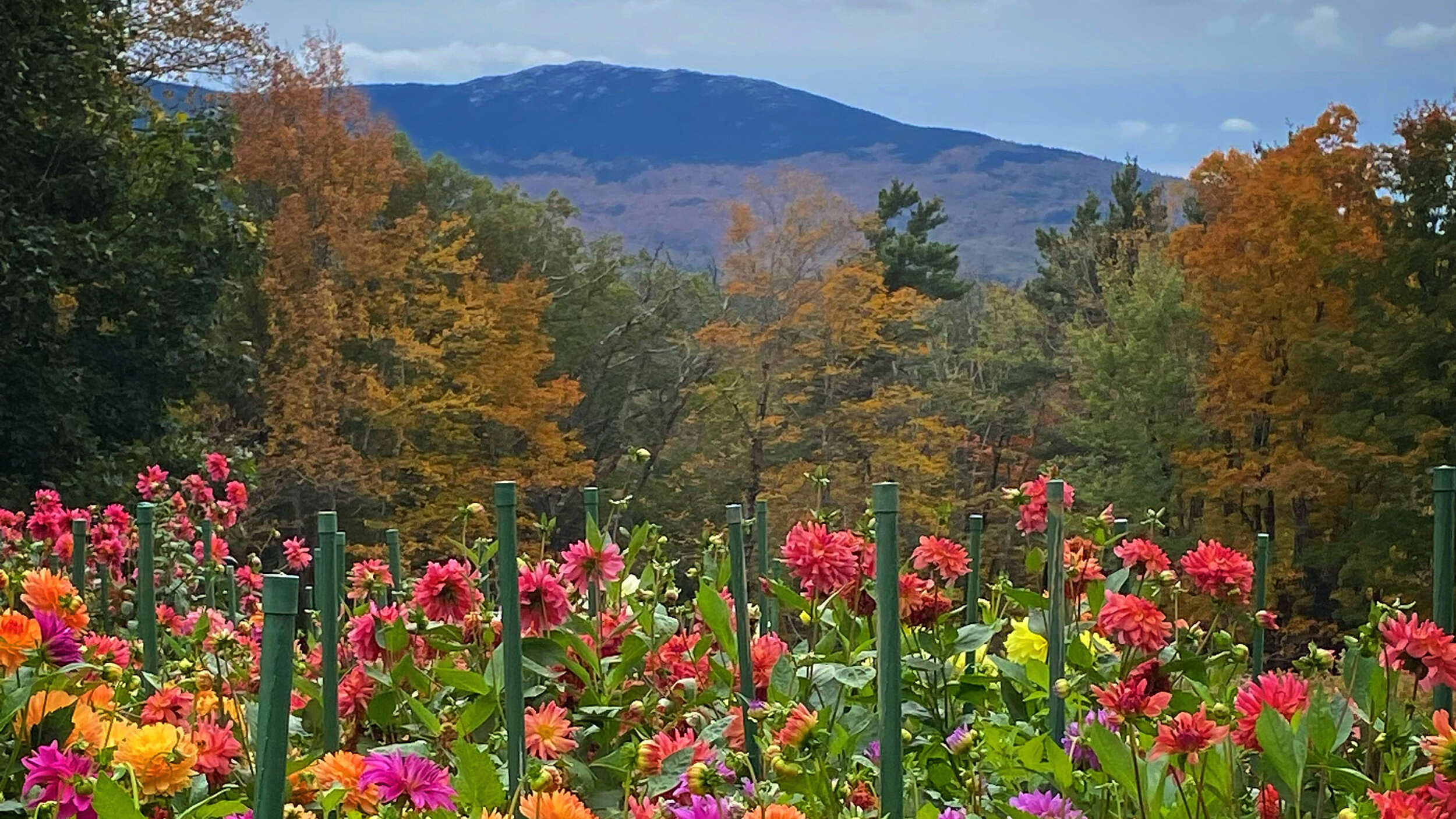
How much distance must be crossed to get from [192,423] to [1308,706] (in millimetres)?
10090

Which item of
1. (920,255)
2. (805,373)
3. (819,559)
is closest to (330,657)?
(819,559)

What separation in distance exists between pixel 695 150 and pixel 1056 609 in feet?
466

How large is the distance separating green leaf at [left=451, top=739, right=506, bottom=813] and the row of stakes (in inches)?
1.9

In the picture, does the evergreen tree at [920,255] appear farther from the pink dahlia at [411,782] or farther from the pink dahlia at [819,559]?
the pink dahlia at [411,782]

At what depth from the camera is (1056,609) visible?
996 mm

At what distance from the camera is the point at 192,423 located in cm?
991

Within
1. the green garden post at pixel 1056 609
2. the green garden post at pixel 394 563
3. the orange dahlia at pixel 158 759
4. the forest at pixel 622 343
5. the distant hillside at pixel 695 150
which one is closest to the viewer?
A: the orange dahlia at pixel 158 759

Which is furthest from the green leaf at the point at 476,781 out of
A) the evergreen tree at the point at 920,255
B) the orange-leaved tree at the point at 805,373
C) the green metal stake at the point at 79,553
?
the evergreen tree at the point at 920,255

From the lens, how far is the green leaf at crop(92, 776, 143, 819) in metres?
0.72

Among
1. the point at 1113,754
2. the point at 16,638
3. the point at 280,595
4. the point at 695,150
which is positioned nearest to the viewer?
the point at 280,595

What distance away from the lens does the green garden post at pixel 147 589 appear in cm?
121

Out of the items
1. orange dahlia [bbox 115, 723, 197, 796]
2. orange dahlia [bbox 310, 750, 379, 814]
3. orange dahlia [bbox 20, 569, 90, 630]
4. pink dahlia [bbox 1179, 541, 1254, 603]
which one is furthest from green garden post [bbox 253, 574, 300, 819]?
pink dahlia [bbox 1179, 541, 1254, 603]

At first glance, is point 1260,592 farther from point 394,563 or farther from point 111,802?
point 111,802

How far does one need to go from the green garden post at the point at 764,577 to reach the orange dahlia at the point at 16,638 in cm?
66
